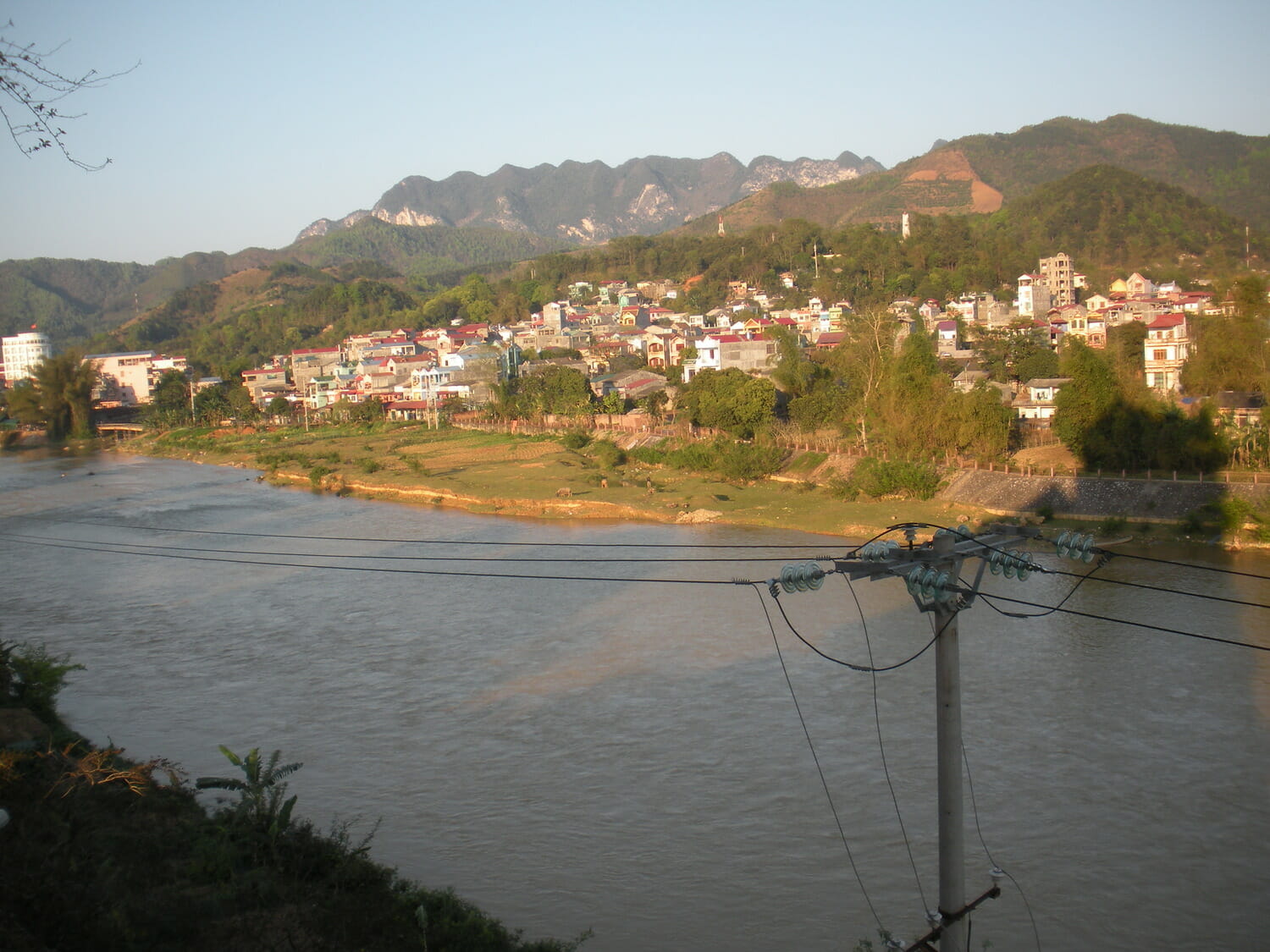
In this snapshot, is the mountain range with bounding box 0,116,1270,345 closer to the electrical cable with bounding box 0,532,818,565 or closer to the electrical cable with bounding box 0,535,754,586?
the electrical cable with bounding box 0,532,818,565

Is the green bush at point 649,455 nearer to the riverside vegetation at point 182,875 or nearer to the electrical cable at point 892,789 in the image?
the electrical cable at point 892,789

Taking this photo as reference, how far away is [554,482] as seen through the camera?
11828mm

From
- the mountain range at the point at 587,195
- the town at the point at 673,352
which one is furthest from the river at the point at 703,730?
the mountain range at the point at 587,195

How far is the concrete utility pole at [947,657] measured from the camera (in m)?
2.14

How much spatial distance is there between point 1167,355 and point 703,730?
10353 mm

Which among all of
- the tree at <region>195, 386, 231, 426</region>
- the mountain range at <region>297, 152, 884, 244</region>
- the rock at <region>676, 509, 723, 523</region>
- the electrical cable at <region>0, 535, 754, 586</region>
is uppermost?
the mountain range at <region>297, 152, 884, 244</region>

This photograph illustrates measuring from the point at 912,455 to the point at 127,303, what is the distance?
52602 mm

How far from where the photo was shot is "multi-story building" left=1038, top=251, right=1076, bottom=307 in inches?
1001

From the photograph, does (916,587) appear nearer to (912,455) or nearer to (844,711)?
(844,711)

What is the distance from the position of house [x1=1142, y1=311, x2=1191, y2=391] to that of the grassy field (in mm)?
4167

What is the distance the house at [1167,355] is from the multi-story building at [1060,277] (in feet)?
41.5

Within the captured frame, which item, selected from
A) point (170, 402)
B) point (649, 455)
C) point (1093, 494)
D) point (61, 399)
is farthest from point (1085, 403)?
point (61, 399)

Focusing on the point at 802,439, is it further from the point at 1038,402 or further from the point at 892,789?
the point at 892,789

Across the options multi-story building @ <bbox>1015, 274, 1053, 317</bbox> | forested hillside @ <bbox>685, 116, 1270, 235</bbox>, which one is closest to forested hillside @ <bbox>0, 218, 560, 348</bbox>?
forested hillside @ <bbox>685, 116, 1270, 235</bbox>
